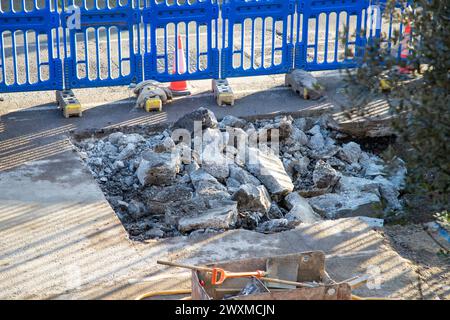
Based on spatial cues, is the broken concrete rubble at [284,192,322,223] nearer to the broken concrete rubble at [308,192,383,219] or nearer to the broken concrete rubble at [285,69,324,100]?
the broken concrete rubble at [308,192,383,219]

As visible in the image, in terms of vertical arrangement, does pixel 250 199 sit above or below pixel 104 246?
above

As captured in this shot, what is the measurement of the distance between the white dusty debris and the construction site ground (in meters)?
0.34

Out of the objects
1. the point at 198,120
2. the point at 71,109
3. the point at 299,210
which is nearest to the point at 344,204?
the point at 299,210

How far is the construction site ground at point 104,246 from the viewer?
23.9 ft

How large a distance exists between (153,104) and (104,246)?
3508 mm

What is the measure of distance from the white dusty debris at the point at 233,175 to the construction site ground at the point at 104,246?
34cm

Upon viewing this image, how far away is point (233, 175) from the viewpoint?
373 inches

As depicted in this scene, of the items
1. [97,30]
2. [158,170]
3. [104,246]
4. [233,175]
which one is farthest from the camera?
[97,30]

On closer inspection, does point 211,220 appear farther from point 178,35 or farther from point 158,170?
point 178,35

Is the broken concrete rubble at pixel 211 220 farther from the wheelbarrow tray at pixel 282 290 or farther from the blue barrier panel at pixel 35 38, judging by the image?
the blue barrier panel at pixel 35 38

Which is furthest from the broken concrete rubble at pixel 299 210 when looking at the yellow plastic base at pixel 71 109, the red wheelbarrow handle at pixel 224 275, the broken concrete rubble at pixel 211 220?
the yellow plastic base at pixel 71 109

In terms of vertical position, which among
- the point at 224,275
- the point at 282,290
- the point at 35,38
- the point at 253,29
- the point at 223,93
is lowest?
the point at 282,290

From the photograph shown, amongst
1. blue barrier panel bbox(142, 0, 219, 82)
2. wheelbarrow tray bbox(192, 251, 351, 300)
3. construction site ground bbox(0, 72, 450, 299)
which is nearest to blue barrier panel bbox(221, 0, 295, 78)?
blue barrier panel bbox(142, 0, 219, 82)
